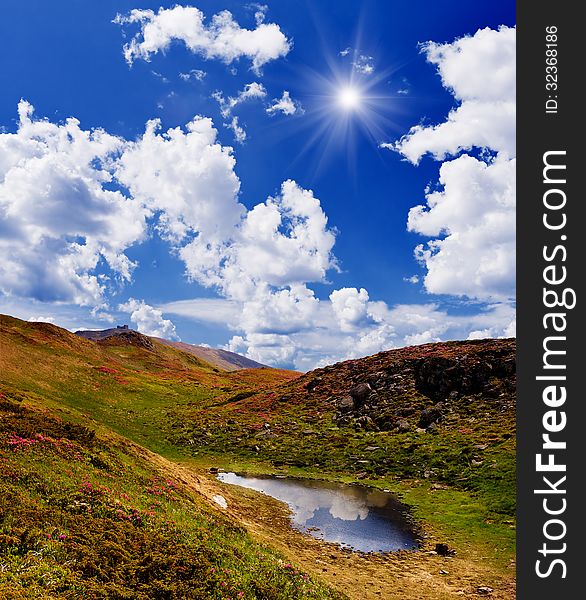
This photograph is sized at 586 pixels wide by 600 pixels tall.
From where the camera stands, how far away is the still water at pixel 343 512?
26.7 m

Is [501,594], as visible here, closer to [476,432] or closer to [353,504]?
A: [353,504]

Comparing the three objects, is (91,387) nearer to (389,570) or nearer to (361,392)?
(361,392)

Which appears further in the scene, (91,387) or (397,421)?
(91,387)

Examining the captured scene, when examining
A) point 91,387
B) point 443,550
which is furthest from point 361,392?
point 91,387

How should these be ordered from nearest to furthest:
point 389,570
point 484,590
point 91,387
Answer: point 484,590, point 389,570, point 91,387

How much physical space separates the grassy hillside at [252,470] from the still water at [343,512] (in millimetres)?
1730

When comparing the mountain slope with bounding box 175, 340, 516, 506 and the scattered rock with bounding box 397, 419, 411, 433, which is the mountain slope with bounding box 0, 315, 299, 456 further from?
the scattered rock with bounding box 397, 419, 411, 433

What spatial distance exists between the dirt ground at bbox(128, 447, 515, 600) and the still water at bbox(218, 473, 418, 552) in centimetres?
145

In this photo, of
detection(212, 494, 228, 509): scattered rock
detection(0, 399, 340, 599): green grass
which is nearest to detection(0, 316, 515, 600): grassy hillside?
detection(0, 399, 340, 599): green grass

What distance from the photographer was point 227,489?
35.2m

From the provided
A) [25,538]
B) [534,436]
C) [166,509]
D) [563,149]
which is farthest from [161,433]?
[563,149]

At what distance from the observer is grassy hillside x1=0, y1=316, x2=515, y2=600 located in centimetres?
1420

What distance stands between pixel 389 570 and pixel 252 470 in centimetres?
2487

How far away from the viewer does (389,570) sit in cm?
2230
